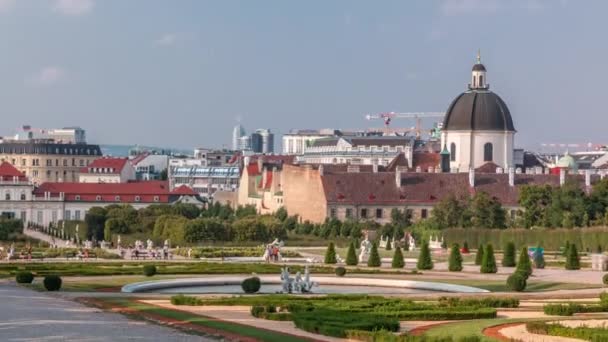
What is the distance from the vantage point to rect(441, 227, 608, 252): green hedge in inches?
3039

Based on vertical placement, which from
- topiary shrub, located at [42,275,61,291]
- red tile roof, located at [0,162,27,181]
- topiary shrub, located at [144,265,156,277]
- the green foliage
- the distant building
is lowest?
the green foliage

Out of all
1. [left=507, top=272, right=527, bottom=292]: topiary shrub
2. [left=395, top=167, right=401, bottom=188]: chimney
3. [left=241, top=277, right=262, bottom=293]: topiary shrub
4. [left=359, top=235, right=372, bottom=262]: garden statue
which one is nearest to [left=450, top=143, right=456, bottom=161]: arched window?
[left=395, top=167, right=401, bottom=188]: chimney

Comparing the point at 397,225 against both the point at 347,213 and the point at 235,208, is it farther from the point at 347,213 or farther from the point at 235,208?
the point at 235,208

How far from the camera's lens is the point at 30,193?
137500 mm

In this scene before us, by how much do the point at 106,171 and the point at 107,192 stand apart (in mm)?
44633

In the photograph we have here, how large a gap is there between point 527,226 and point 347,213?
21207 millimetres

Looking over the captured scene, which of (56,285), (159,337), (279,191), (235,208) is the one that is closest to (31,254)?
(56,285)

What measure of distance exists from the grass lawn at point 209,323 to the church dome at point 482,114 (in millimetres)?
89395

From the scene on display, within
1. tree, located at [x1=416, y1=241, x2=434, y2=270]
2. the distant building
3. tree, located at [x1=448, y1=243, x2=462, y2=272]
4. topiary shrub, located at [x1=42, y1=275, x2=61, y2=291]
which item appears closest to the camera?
topiary shrub, located at [x1=42, y1=275, x2=61, y2=291]

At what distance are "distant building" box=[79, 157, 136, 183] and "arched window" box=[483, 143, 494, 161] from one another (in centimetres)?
6057

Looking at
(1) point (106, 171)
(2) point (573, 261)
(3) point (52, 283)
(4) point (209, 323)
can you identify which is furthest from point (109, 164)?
(4) point (209, 323)

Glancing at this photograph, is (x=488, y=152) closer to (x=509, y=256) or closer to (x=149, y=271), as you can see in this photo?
(x=509, y=256)

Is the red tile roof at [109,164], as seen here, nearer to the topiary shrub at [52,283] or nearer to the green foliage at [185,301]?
the topiary shrub at [52,283]

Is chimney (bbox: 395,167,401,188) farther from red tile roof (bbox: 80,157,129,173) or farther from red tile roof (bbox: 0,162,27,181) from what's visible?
red tile roof (bbox: 80,157,129,173)
